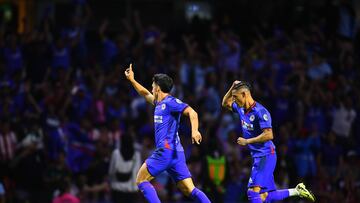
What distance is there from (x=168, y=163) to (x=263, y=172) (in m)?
1.64

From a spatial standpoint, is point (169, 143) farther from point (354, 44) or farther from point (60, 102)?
point (354, 44)

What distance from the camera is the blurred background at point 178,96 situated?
18125 millimetres

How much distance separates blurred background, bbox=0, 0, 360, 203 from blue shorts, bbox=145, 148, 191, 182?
442 centimetres

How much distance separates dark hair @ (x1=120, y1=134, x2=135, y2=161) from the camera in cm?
1747

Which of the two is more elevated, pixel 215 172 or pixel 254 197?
pixel 215 172

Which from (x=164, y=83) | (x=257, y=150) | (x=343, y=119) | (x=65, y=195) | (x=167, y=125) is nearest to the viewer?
(x=167, y=125)

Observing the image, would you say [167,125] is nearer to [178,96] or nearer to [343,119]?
[178,96]

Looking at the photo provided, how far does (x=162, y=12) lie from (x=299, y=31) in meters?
5.05

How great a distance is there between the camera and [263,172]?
13180 mm

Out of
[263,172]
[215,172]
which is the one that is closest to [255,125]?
[263,172]

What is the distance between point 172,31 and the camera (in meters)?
23.6

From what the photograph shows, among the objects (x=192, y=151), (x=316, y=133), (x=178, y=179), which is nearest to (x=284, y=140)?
(x=316, y=133)

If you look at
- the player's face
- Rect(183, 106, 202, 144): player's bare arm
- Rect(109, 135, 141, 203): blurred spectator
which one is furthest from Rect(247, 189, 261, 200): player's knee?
Rect(109, 135, 141, 203): blurred spectator

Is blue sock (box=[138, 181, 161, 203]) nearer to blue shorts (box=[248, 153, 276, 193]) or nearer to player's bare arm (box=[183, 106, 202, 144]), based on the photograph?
player's bare arm (box=[183, 106, 202, 144])
